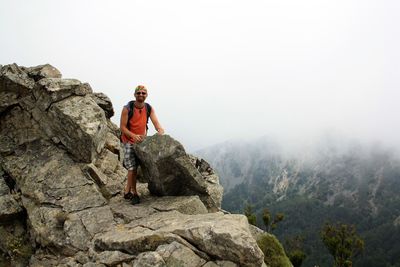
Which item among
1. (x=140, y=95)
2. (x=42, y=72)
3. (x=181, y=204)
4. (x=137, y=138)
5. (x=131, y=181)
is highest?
(x=42, y=72)

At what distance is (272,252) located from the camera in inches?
682

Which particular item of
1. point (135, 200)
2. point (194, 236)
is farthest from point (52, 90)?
point (194, 236)

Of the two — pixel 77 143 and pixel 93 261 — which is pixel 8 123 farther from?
pixel 93 261

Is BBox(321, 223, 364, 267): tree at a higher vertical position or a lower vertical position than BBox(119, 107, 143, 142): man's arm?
lower

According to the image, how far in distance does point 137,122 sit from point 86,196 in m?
4.03

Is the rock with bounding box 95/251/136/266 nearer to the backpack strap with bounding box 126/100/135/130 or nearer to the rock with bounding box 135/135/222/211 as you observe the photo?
the rock with bounding box 135/135/222/211

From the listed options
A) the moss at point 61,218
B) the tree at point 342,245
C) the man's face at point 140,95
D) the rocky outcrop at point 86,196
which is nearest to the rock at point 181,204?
the rocky outcrop at point 86,196

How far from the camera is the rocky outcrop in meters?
11.8

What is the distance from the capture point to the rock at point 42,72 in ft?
69.5

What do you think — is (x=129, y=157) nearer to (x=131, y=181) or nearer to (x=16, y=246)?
(x=131, y=181)

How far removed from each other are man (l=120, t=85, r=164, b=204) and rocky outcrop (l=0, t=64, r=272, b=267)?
460 mm

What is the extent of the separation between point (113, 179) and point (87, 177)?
195 centimetres

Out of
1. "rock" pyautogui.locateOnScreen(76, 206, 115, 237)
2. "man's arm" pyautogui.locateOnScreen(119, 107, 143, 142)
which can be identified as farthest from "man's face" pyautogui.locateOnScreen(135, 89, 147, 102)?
"rock" pyautogui.locateOnScreen(76, 206, 115, 237)

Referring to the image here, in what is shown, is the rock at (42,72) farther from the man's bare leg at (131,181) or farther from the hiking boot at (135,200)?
the hiking boot at (135,200)
